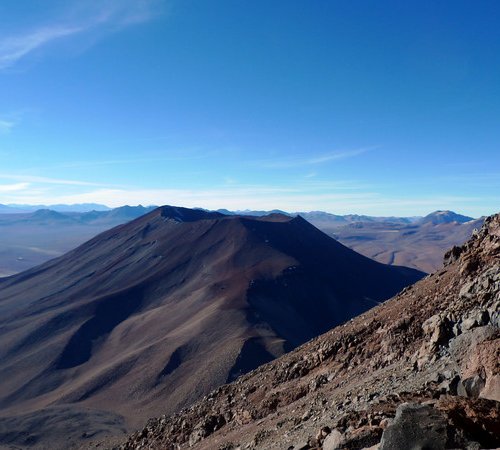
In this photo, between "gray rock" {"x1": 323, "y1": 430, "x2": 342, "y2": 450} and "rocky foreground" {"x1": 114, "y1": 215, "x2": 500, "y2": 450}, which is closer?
"rocky foreground" {"x1": 114, "y1": 215, "x2": 500, "y2": 450}

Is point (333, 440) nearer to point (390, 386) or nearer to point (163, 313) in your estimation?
point (390, 386)

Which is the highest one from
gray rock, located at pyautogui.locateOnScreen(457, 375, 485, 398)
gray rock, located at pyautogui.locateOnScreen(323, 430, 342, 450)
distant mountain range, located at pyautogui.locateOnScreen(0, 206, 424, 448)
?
gray rock, located at pyautogui.locateOnScreen(457, 375, 485, 398)

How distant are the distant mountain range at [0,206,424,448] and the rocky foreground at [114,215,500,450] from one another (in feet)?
91.6

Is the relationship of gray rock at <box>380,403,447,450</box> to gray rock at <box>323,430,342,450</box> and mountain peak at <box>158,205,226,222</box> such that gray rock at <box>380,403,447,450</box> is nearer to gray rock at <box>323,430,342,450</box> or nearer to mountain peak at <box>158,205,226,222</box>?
gray rock at <box>323,430,342,450</box>

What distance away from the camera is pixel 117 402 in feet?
176

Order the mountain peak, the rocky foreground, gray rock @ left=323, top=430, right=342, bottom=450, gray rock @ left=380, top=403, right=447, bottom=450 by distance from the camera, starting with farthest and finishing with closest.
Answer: the mountain peak < gray rock @ left=323, top=430, right=342, bottom=450 < the rocky foreground < gray rock @ left=380, top=403, right=447, bottom=450

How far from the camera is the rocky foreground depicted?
30.5 ft

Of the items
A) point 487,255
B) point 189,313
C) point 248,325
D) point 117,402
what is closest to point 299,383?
point 487,255

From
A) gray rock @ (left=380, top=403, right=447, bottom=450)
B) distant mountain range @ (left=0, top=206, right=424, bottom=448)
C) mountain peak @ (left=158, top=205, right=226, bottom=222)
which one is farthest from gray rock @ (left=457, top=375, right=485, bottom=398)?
mountain peak @ (left=158, top=205, right=226, bottom=222)

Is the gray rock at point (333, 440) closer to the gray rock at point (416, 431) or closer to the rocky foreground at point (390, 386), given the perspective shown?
the rocky foreground at point (390, 386)

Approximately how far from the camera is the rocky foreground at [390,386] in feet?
30.5

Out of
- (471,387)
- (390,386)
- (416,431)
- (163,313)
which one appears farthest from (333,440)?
(163,313)

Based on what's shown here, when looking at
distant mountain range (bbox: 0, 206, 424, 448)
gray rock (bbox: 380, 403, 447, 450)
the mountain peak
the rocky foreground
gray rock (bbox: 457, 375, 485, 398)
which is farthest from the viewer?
the mountain peak

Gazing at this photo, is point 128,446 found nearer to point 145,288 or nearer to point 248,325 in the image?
point 248,325
